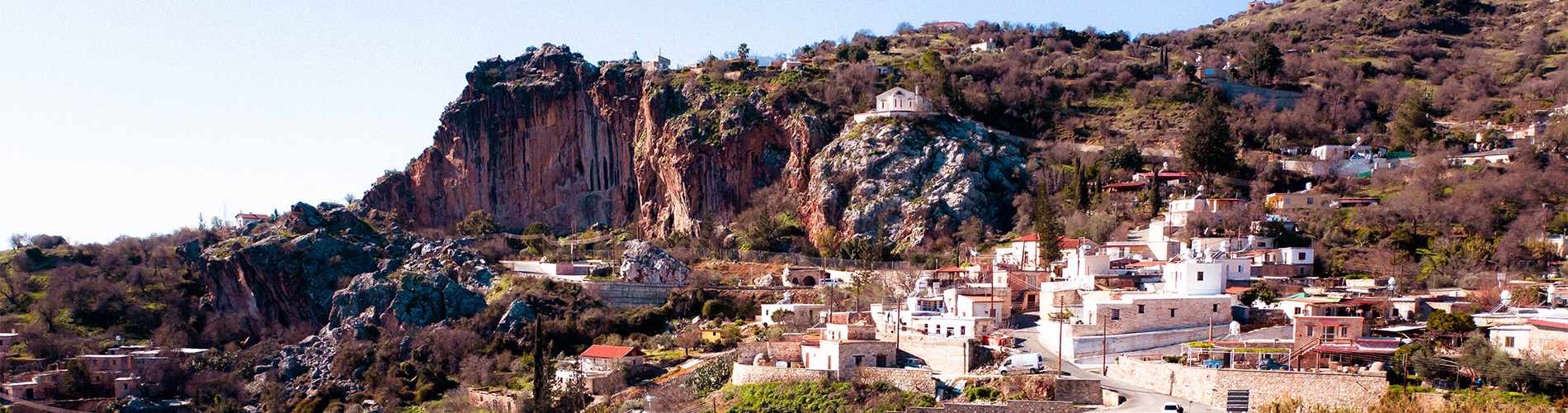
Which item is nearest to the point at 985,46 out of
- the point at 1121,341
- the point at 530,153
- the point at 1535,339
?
the point at 530,153

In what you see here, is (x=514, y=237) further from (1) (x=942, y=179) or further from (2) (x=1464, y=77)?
(2) (x=1464, y=77)

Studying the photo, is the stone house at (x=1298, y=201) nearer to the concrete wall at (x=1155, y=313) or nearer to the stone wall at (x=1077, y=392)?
the concrete wall at (x=1155, y=313)

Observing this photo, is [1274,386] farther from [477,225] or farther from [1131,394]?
[477,225]

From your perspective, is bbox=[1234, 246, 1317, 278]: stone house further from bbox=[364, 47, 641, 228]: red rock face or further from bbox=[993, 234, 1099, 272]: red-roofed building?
bbox=[364, 47, 641, 228]: red rock face

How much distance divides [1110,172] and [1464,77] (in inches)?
1042

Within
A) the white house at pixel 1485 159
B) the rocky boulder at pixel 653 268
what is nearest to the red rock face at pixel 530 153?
the rocky boulder at pixel 653 268

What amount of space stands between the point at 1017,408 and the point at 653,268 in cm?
2887

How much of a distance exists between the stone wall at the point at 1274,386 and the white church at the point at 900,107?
3561 cm

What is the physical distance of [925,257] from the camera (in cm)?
5912

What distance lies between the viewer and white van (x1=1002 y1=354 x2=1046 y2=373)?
3481 cm

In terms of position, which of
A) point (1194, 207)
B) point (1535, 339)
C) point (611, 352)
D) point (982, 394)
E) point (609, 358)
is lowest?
point (609, 358)

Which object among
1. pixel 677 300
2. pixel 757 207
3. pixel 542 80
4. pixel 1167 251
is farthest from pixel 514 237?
pixel 1167 251

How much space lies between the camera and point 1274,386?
3116cm

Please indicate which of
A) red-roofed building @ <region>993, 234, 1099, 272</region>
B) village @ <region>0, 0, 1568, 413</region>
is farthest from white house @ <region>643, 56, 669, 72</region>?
red-roofed building @ <region>993, 234, 1099, 272</region>
